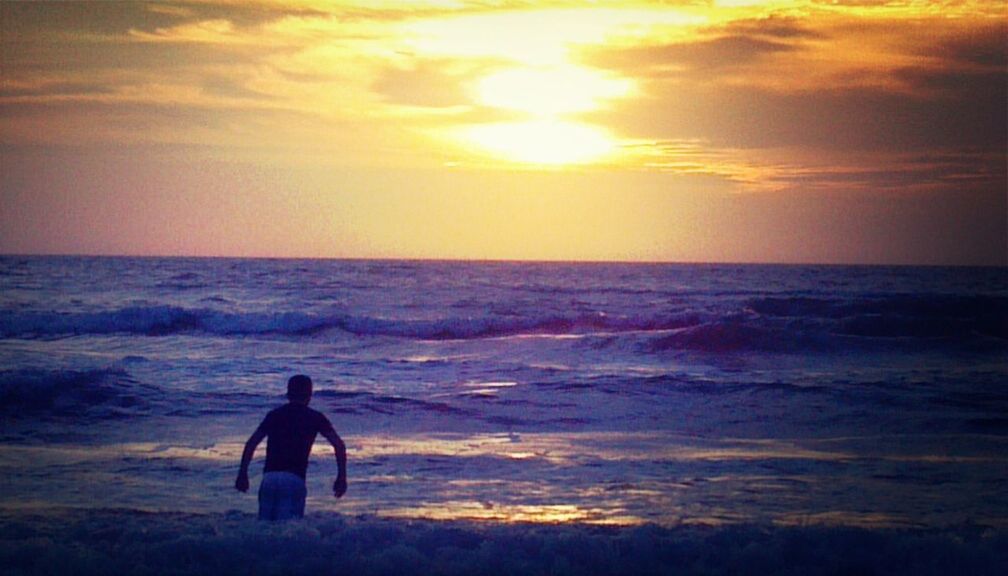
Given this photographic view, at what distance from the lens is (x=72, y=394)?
1839 cm

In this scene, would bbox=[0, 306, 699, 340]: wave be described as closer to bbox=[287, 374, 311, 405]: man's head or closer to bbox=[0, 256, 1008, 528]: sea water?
bbox=[0, 256, 1008, 528]: sea water

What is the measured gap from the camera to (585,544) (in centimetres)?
689

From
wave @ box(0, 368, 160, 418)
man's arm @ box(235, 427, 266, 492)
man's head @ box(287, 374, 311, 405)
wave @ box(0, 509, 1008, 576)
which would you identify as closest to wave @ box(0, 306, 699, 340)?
wave @ box(0, 368, 160, 418)

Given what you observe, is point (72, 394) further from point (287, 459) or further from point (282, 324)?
point (282, 324)

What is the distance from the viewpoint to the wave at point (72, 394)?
678 inches

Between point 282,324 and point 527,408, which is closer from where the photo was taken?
point 527,408

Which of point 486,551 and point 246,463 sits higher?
point 246,463

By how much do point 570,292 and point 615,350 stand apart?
74.0ft

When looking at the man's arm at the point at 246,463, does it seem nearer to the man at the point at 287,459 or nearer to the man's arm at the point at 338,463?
the man at the point at 287,459

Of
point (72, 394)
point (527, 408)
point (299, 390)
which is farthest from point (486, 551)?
point (72, 394)

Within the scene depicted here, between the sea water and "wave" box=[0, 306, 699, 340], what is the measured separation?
0.42ft

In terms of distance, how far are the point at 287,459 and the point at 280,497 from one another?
10.6 inches

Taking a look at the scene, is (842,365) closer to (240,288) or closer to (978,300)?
(978,300)

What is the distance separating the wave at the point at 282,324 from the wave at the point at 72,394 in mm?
11755
